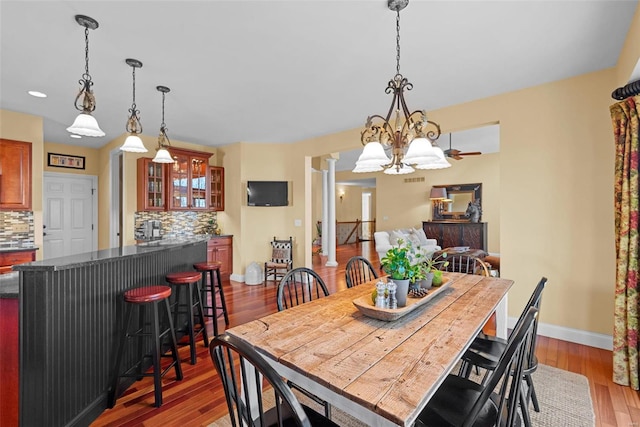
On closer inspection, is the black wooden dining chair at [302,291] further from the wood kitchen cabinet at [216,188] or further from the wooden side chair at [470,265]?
the wood kitchen cabinet at [216,188]

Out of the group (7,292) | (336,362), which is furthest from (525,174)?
(7,292)

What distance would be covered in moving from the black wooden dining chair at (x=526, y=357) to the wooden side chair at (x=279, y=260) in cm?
379

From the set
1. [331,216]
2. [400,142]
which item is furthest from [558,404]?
[331,216]

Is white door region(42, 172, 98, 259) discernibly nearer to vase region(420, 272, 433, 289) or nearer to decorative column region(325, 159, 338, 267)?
decorative column region(325, 159, 338, 267)

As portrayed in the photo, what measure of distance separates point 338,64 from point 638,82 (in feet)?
7.26

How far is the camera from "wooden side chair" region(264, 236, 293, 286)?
17.7 ft

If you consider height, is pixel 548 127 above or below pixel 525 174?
above

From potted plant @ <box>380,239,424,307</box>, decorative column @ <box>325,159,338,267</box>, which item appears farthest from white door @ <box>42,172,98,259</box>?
potted plant @ <box>380,239,424,307</box>

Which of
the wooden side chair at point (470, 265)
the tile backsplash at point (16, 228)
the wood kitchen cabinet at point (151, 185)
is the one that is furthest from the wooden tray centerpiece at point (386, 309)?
the tile backsplash at point (16, 228)

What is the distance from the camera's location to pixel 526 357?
1.47 metres

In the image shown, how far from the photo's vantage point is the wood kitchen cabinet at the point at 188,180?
5109 mm

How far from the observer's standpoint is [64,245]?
5.55 metres

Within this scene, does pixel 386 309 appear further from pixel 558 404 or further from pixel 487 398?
pixel 558 404

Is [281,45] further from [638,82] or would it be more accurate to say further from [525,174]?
[525,174]
